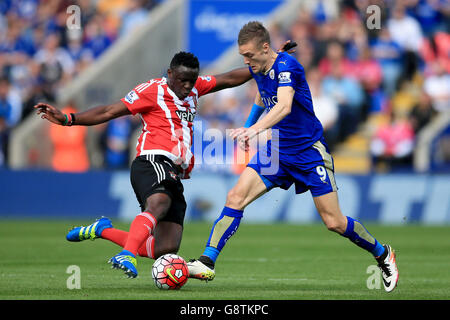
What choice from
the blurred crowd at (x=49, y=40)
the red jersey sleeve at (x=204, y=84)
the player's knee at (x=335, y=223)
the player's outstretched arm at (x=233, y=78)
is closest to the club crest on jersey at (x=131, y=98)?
the red jersey sleeve at (x=204, y=84)

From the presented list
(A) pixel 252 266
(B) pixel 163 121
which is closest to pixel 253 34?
(B) pixel 163 121

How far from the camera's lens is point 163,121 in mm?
9000

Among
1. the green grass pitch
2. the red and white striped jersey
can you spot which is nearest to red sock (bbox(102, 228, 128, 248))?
the green grass pitch

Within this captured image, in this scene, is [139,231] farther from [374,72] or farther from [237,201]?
[374,72]

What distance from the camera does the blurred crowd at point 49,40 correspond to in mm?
21500

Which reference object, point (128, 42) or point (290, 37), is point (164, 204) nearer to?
point (290, 37)

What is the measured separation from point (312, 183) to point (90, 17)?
16.9 metres

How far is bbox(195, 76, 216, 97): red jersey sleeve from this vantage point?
9297 millimetres

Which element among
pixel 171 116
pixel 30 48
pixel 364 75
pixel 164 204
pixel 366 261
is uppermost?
pixel 30 48

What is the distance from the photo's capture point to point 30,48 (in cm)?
2400

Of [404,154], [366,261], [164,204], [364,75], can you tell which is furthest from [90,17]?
[164,204]

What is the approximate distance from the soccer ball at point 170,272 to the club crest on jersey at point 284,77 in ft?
6.50

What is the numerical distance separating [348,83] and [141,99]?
37.7 ft
